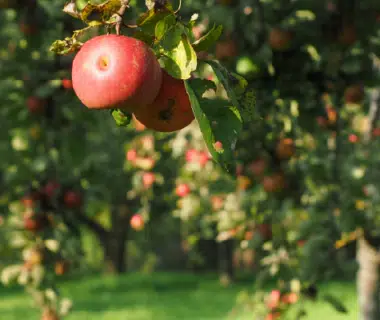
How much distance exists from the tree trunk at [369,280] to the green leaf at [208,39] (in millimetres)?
3871

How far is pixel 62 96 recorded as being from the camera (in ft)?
12.6

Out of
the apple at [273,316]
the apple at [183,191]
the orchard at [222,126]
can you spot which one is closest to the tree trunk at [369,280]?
the orchard at [222,126]

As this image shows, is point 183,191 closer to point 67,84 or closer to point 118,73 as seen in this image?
point 67,84

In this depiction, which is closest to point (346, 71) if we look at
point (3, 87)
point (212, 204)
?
point (3, 87)

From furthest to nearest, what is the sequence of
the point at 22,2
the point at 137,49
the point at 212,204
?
the point at 212,204, the point at 22,2, the point at 137,49

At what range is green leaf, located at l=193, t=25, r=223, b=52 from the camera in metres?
1.33

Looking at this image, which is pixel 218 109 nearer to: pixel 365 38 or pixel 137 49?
pixel 137 49

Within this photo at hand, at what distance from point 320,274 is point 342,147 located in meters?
1.01

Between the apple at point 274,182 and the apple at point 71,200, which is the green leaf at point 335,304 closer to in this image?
the apple at point 274,182

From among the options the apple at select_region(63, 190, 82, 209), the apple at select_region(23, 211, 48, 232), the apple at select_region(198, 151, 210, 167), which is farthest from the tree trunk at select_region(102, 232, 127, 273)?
the apple at select_region(23, 211, 48, 232)

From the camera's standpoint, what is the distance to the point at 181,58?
4.21 ft

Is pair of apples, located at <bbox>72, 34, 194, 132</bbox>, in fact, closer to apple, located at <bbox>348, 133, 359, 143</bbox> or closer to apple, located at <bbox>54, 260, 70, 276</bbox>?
apple, located at <bbox>54, 260, 70, 276</bbox>

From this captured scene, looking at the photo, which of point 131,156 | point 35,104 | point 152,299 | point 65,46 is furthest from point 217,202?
point 152,299

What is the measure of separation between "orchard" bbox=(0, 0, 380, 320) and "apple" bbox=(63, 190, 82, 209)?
13 millimetres
